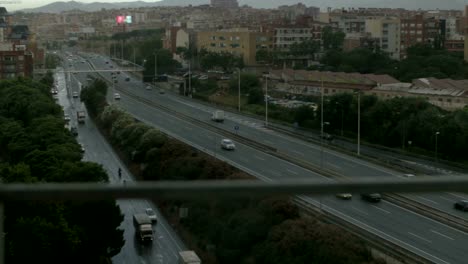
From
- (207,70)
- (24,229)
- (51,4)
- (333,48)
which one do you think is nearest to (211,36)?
(207,70)

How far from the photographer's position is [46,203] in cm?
76

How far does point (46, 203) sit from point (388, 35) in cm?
1518

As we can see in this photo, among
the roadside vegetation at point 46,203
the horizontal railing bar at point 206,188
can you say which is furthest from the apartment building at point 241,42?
the horizontal railing bar at point 206,188

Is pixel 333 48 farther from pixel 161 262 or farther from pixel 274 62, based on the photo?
pixel 161 262

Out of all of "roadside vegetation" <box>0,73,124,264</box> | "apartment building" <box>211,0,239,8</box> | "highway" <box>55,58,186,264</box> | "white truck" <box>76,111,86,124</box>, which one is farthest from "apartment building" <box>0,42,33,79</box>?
"apartment building" <box>211,0,239,8</box>

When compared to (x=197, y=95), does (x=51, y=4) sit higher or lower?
higher

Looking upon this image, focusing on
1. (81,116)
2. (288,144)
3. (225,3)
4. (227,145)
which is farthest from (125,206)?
(225,3)

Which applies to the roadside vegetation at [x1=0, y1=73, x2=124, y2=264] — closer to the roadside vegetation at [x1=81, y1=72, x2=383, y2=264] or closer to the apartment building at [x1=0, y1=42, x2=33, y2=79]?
the roadside vegetation at [x1=81, y1=72, x2=383, y2=264]

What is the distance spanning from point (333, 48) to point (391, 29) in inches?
48.2

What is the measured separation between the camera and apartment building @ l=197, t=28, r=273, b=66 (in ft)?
49.6

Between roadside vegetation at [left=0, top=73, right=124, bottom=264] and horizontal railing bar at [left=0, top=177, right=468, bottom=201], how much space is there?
0.12 feet

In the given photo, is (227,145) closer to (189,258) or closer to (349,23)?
(189,258)

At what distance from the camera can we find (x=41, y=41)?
20.8 m

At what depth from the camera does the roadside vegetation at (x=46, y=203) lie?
732 millimetres
